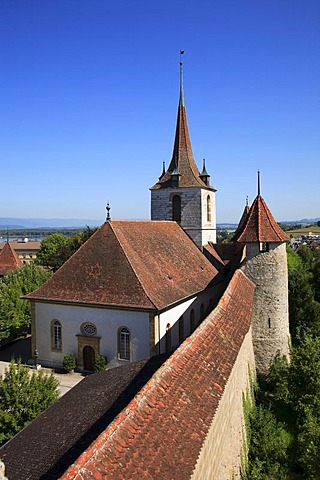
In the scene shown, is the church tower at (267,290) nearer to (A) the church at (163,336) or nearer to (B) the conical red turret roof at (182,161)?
(A) the church at (163,336)

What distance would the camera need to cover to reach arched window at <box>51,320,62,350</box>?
2228 centimetres

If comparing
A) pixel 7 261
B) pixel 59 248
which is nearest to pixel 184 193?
pixel 7 261

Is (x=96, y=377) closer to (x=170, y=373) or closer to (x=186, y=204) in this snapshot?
(x=170, y=373)

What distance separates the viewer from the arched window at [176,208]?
3331 centimetres

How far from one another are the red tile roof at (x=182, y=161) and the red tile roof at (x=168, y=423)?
944 inches

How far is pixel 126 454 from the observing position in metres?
5.32

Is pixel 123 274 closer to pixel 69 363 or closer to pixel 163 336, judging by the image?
pixel 163 336

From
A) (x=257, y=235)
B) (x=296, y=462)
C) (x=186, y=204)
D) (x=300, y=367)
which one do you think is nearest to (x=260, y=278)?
(x=257, y=235)

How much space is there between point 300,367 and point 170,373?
11.9 metres

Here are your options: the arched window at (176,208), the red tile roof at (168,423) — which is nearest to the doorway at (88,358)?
the red tile roof at (168,423)

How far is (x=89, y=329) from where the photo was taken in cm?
2141

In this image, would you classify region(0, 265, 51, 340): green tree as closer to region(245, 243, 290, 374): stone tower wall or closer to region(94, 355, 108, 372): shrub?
region(94, 355, 108, 372): shrub

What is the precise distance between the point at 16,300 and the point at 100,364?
1064 centimetres

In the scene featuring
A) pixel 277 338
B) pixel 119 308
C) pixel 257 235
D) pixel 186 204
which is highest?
pixel 186 204
